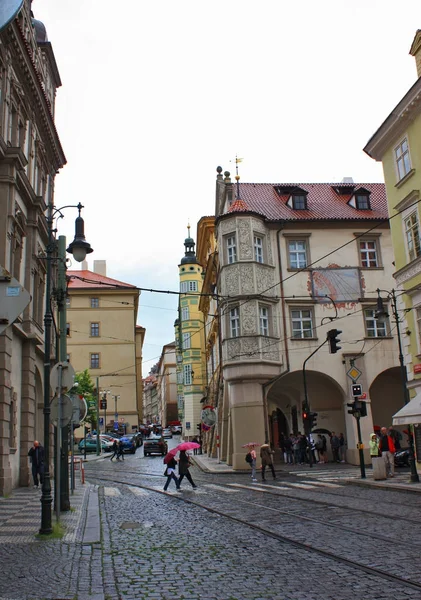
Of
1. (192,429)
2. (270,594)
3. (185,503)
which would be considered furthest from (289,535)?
(192,429)

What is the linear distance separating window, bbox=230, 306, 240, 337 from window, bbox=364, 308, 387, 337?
747 centimetres

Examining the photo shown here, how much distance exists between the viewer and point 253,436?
33.4 meters

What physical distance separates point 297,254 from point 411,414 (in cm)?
1657

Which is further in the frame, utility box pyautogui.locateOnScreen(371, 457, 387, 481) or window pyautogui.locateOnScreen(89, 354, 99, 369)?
window pyautogui.locateOnScreen(89, 354, 99, 369)

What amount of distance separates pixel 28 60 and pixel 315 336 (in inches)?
799

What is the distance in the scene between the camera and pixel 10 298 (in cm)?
583

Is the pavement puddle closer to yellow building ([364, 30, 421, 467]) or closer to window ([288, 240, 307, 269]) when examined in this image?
yellow building ([364, 30, 421, 467])

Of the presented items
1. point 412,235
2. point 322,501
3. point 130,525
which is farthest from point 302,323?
point 130,525

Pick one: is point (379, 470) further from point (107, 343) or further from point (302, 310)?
point (107, 343)

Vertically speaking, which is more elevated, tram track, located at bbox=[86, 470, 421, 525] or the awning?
the awning

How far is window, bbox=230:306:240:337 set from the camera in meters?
34.6

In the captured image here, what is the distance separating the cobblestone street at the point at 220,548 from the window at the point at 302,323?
56.2ft

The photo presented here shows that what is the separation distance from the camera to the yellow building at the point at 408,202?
24094 millimetres

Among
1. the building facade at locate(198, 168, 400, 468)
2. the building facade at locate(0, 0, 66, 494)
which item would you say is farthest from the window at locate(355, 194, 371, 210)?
the building facade at locate(0, 0, 66, 494)
